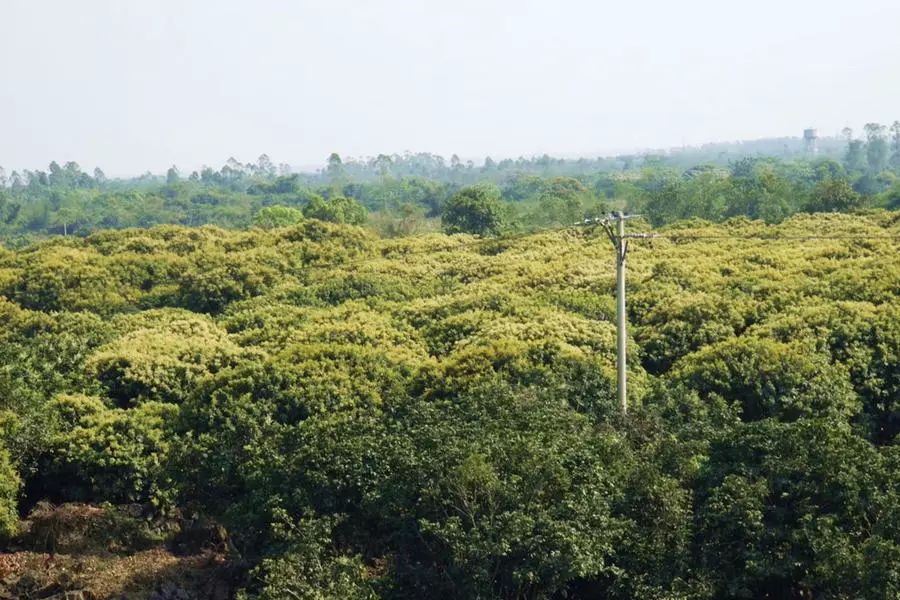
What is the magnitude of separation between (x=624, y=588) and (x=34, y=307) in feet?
68.7

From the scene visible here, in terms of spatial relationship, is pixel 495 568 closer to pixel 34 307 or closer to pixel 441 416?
pixel 441 416

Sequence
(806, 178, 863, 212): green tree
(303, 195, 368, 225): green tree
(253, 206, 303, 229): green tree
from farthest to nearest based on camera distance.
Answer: (253, 206, 303, 229): green tree < (303, 195, 368, 225): green tree < (806, 178, 863, 212): green tree

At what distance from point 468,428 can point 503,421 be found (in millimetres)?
485

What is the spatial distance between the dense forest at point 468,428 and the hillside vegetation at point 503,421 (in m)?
0.04

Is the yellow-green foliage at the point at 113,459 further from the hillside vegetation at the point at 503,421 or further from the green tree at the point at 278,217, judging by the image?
the green tree at the point at 278,217

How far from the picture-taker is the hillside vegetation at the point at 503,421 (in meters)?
9.95

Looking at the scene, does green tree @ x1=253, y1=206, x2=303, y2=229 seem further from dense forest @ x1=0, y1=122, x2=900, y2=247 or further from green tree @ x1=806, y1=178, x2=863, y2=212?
green tree @ x1=806, y1=178, x2=863, y2=212

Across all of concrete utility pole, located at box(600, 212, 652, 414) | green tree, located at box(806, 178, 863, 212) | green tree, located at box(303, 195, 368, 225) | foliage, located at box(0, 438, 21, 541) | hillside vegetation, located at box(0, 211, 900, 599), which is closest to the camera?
hillside vegetation, located at box(0, 211, 900, 599)

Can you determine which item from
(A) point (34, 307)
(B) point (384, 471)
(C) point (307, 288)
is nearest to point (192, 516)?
(B) point (384, 471)

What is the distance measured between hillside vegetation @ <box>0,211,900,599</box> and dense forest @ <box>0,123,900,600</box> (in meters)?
0.04

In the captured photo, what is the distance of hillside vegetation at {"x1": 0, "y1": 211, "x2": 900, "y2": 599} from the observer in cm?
995

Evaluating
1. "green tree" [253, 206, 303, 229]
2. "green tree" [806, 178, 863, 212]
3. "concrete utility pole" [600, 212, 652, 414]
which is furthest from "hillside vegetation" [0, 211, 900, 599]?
"green tree" [253, 206, 303, 229]

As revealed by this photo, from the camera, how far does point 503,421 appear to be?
472 inches

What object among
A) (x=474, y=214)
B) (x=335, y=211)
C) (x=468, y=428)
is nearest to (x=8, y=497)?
(x=468, y=428)
